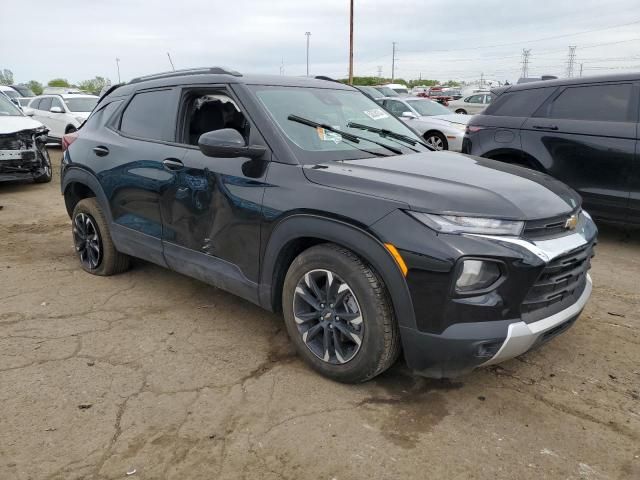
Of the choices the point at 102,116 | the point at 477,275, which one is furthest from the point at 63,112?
the point at 477,275

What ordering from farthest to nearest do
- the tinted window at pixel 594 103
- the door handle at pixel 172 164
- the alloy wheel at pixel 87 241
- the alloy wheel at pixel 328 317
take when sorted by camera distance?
1. the tinted window at pixel 594 103
2. the alloy wheel at pixel 87 241
3. the door handle at pixel 172 164
4. the alloy wheel at pixel 328 317

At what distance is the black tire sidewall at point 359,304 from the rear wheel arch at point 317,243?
0.26 feet

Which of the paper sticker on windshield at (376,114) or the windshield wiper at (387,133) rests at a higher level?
the paper sticker on windshield at (376,114)

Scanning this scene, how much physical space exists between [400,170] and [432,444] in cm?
143

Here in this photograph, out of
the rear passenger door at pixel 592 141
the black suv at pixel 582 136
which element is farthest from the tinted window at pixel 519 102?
the rear passenger door at pixel 592 141

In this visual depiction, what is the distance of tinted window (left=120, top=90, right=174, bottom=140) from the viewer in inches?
155

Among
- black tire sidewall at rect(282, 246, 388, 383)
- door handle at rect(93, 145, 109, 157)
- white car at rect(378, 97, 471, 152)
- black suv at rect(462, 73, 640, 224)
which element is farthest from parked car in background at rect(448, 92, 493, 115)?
black tire sidewall at rect(282, 246, 388, 383)

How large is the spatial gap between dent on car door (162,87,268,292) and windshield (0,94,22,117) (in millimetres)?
6920

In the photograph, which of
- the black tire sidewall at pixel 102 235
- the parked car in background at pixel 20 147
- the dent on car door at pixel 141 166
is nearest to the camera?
the dent on car door at pixel 141 166

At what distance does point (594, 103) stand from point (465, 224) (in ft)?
13.5

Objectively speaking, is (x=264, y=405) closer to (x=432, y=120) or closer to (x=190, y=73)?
(x=190, y=73)

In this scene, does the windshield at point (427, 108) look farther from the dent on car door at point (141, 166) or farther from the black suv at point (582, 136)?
the dent on car door at point (141, 166)

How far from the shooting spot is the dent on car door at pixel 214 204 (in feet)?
10.6

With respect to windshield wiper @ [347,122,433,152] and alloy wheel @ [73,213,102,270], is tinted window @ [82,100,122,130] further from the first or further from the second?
windshield wiper @ [347,122,433,152]
